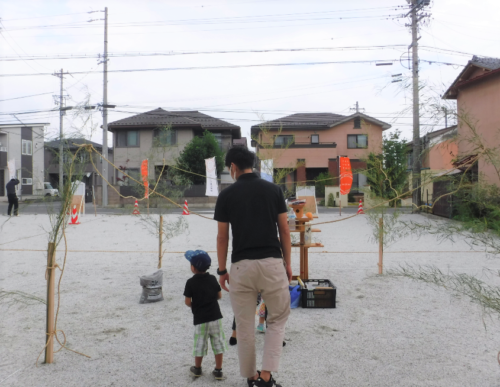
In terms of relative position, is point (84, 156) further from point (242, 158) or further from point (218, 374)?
point (218, 374)

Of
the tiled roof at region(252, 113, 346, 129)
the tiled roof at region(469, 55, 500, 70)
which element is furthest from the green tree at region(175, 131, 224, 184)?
the tiled roof at region(469, 55, 500, 70)

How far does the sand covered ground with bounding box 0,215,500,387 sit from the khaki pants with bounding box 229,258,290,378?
375 mm

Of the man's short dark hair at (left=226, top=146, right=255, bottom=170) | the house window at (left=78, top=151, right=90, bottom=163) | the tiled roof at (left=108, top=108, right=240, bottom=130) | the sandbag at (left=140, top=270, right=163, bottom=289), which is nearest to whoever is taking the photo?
the man's short dark hair at (left=226, top=146, right=255, bottom=170)

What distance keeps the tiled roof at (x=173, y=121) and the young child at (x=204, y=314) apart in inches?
1125

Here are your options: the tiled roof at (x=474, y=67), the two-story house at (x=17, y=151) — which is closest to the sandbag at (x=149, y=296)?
the tiled roof at (x=474, y=67)

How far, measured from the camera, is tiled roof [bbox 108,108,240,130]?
31500mm

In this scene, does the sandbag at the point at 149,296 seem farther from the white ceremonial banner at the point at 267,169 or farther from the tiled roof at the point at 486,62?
the tiled roof at the point at 486,62

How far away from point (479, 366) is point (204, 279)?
2068 millimetres

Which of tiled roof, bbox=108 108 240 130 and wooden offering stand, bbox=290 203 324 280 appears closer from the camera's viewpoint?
wooden offering stand, bbox=290 203 324 280

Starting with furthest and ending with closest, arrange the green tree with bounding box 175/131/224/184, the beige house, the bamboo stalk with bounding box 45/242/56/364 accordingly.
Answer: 1. the green tree with bounding box 175/131/224/184
2. the beige house
3. the bamboo stalk with bounding box 45/242/56/364

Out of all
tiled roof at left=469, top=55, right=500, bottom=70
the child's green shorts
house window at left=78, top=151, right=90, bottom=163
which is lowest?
the child's green shorts

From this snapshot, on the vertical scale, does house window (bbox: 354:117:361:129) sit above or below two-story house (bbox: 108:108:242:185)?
above

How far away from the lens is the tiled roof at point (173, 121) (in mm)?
31500

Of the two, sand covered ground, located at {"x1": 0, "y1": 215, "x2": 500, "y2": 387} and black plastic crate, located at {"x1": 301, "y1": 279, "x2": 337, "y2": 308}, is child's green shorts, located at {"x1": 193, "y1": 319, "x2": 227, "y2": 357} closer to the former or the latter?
sand covered ground, located at {"x1": 0, "y1": 215, "x2": 500, "y2": 387}
